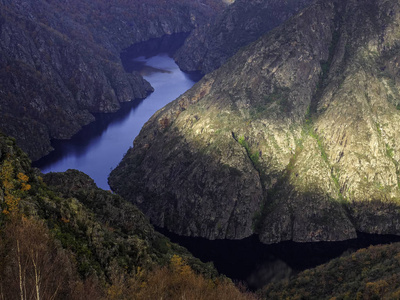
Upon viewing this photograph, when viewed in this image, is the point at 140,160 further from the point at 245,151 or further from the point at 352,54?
the point at 352,54

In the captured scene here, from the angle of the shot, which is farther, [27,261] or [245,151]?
[245,151]

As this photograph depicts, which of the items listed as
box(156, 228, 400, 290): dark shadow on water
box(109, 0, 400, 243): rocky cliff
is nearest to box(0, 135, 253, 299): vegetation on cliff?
box(156, 228, 400, 290): dark shadow on water

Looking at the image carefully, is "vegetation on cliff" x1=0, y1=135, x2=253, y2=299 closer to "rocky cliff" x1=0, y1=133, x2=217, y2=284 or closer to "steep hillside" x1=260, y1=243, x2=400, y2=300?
"rocky cliff" x1=0, y1=133, x2=217, y2=284

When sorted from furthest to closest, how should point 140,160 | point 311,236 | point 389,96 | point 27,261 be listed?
point 140,160 < point 389,96 < point 311,236 < point 27,261

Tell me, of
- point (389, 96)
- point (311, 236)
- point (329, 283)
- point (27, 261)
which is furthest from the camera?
point (389, 96)

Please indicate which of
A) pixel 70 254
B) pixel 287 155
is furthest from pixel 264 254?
pixel 70 254

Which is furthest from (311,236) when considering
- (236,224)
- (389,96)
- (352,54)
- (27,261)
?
(27,261)

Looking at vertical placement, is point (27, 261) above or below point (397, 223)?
above

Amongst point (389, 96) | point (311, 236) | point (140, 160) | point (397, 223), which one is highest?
point (140, 160)

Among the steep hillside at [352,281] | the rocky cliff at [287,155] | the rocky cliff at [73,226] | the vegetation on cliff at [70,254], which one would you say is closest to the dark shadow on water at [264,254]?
the rocky cliff at [287,155]
